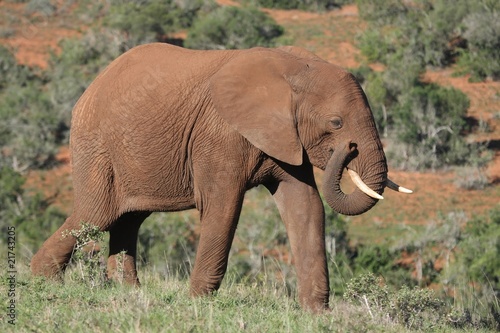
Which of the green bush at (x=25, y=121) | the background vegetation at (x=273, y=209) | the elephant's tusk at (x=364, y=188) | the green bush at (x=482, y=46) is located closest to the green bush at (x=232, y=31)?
the background vegetation at (x=273, y=209)

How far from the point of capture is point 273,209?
85.7 feet

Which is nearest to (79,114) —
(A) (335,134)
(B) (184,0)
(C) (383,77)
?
(A) (335,134)

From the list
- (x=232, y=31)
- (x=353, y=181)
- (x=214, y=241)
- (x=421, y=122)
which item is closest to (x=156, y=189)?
(x=214, y=241)

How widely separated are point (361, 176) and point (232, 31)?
3733 cm

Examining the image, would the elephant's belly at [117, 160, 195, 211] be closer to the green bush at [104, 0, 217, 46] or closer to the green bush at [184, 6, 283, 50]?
the green bush at [184, 6, 283, 50]

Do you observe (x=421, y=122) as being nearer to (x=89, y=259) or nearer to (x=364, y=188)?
(x=364, y=188)

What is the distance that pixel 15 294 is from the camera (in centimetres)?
704

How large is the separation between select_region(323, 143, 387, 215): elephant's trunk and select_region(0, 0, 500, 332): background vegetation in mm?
773

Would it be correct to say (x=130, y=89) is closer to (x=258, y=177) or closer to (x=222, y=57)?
(x=222, y=57)

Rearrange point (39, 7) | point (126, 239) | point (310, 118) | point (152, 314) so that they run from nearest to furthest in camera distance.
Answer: point (152, 314)
point (310, 118)
point (126, 239)
point (39, 7)

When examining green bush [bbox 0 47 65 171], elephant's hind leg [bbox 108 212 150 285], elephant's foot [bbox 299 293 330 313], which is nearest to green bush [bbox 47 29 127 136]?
→ green bush [bbox 0 47 65 171]

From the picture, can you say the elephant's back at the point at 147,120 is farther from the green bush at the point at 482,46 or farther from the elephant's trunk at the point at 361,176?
the green bush at the point at 482,46

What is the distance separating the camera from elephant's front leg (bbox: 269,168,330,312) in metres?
8.02

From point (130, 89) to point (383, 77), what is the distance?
29807mm
